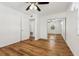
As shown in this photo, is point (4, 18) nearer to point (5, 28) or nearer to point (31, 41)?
point (5, 28)

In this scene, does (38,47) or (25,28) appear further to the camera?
(38,47)

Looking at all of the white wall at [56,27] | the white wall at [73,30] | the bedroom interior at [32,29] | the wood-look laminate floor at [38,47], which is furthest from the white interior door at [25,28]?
the white wall at [73,30]

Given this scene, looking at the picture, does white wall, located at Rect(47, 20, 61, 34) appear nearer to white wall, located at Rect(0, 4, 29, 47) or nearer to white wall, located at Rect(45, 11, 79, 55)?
white wall, located at Rect(45, 11, 79, 55)

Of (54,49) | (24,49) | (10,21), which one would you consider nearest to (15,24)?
(10,21)

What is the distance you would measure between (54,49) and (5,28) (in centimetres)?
120

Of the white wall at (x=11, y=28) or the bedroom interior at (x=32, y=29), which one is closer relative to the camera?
the bedroom interior at (x=32, y=29)

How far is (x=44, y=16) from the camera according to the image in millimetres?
1685

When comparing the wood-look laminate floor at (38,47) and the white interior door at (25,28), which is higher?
the white interior door at (25,28)

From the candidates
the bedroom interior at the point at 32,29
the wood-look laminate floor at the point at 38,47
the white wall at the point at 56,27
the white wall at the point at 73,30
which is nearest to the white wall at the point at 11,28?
the bedroom interior at the point at 32,29

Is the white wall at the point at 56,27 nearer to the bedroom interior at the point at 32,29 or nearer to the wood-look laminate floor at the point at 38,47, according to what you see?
the bedroom interior at the point at 32,29

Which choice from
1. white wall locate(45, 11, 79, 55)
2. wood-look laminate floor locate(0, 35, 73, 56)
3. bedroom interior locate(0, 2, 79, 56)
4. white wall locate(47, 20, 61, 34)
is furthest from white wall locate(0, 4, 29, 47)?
white wall locate(45, 11, 79, 55)

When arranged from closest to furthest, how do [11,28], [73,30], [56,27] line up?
1. [56,27]
2. [11,28]
3. [73,30]

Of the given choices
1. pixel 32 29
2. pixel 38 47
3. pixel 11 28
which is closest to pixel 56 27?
pixel 32 29

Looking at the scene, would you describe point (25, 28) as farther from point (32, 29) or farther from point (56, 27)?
point (56, 27)
